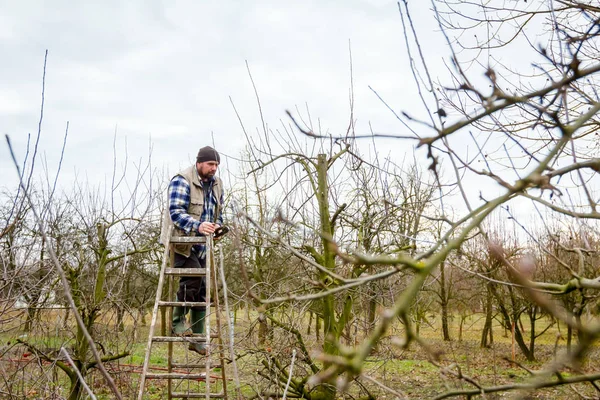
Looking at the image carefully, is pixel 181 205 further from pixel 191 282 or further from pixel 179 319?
pixel 179 319

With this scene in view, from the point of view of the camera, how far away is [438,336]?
25.4 m

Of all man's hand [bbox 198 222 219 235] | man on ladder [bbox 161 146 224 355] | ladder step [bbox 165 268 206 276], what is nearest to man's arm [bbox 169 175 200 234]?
man on ladder [bbox 161 146 224 355]

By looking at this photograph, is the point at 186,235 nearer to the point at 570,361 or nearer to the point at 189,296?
the point at 189,296

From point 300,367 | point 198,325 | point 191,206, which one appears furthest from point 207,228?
point 300,367

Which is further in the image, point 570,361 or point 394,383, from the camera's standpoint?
point 394,383

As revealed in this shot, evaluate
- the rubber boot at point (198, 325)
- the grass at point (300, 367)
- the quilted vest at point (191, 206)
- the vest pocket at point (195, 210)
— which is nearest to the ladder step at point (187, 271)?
the quilted vest at point (191, 206)

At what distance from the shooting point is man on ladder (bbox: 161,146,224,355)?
5.50 m

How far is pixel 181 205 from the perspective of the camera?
→ 18.2ft

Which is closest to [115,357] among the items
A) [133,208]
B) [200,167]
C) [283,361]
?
[283,361]

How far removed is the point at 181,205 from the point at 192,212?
0.19m

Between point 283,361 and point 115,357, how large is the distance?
1.97 metres

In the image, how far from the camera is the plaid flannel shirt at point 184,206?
17.4 ft

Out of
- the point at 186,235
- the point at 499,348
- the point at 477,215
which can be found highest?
the point at 186,235

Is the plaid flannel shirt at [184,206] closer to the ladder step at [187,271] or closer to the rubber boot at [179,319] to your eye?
the ladder step at [187,271]
